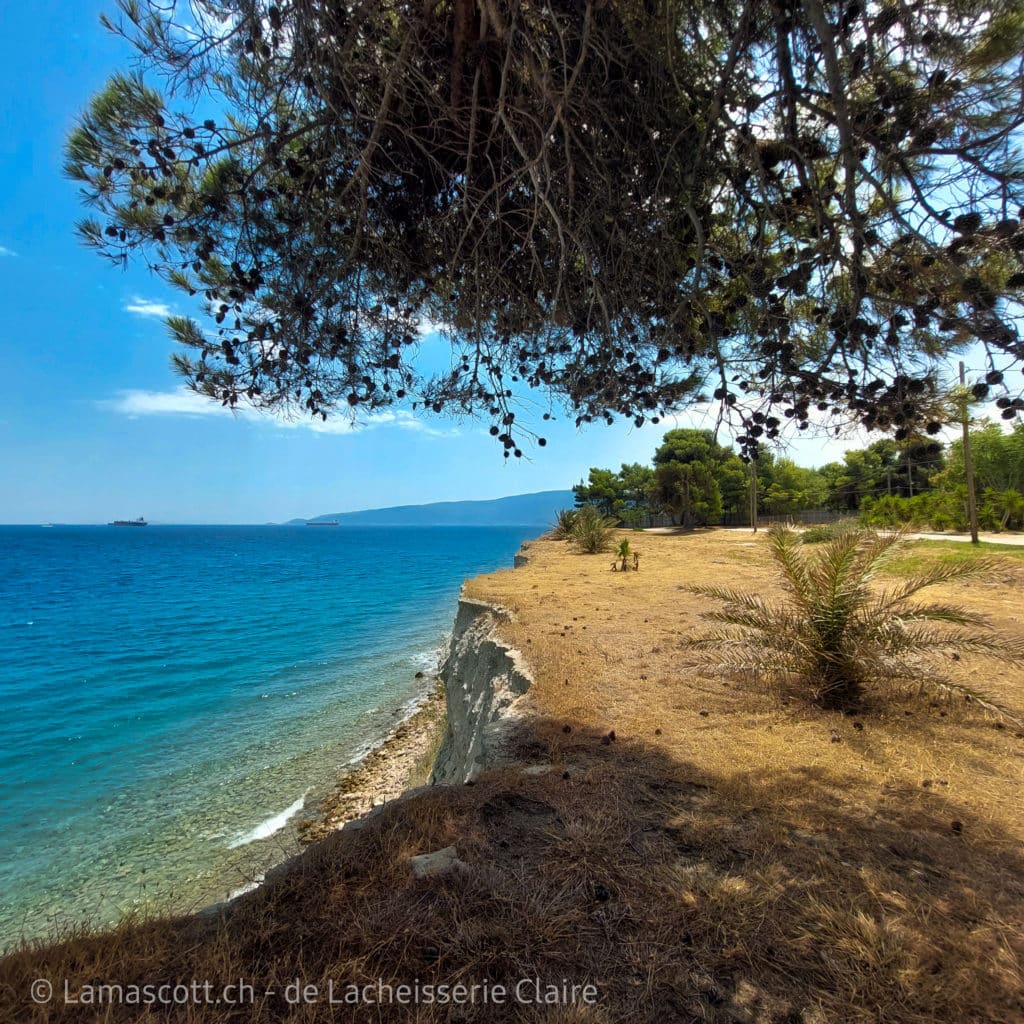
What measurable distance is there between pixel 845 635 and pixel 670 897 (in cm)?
337

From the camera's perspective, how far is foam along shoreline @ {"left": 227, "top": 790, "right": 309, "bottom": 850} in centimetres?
595

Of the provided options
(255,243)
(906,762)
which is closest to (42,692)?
(255,243)

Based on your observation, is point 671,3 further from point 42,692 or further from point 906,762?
point 42,692

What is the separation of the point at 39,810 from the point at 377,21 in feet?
31.5

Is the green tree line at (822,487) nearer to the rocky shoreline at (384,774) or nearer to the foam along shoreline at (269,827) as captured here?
the rocky shoreline at (384,774)

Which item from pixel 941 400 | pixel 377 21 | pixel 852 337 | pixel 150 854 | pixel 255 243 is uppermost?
pixel 377 21

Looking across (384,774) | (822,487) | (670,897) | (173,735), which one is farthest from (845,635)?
(822,487)

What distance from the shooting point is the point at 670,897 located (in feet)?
6.28

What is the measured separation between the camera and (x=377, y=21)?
2840mm

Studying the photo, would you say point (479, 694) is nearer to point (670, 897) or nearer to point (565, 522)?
point (670, 897)

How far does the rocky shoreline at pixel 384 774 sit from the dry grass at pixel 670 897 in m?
4.12

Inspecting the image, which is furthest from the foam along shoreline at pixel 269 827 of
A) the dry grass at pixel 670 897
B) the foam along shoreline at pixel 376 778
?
the dry grass at pixel 670 897

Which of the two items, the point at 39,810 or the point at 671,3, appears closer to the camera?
the point at 671,3

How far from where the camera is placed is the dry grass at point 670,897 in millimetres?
1500
